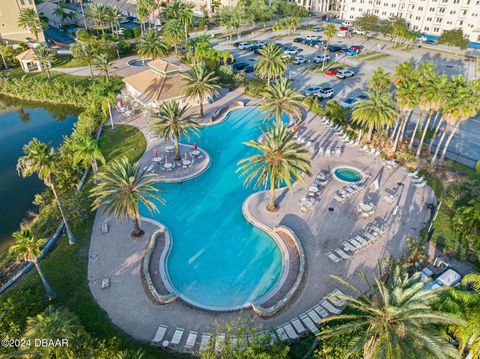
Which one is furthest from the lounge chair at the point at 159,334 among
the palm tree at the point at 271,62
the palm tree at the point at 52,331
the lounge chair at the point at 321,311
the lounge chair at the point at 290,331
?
the palm tree at the point at 271,62

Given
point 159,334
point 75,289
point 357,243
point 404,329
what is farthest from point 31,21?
point 404,329

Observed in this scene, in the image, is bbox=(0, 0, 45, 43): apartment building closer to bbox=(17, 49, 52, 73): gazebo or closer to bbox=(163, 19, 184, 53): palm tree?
bbox=(17, 49, 52, 73): gazebo

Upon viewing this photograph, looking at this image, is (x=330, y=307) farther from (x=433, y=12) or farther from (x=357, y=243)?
(x=433, y=12)

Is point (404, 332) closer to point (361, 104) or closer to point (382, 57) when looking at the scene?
point (361, 104)

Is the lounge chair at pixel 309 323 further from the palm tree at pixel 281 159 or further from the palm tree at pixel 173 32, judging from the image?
the palm tree at pixel 173 32

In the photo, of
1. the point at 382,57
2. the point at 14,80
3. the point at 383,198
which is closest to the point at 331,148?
the point at 383,198

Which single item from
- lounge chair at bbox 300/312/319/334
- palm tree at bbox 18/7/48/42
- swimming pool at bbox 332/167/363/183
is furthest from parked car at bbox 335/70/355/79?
palm tree at bbox 18/7/48/42
